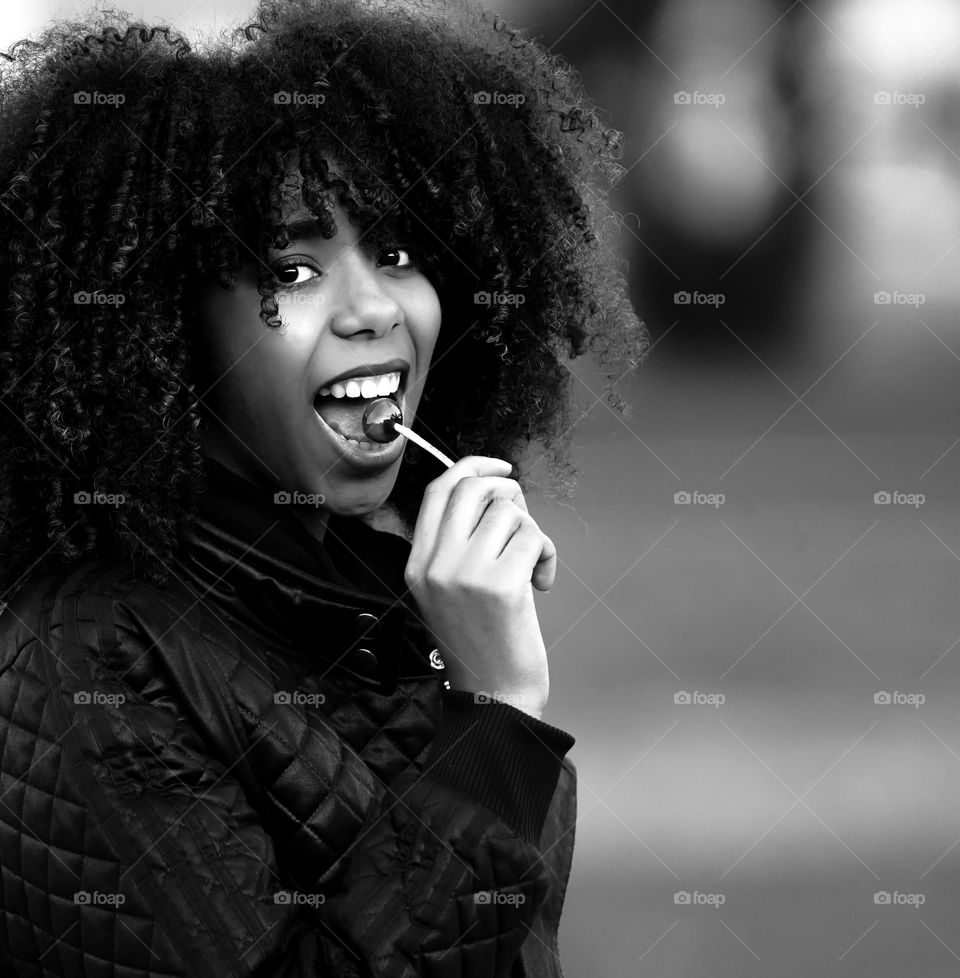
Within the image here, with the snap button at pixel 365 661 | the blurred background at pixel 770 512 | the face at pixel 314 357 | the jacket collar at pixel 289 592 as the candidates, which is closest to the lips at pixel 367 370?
the face at pixel 314 357

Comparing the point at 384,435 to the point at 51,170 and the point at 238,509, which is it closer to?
the point at 238,509

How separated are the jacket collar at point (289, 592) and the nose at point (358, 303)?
17 cm

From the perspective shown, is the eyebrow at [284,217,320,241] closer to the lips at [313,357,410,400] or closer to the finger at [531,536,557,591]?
the lips at [313,357,410,400]

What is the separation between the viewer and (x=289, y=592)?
3.58 feet

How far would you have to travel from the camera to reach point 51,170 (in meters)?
1.13

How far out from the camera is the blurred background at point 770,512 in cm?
323

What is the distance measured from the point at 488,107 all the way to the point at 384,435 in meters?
0.37

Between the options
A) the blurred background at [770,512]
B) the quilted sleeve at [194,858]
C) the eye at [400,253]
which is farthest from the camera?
the blurred background at [770,512]

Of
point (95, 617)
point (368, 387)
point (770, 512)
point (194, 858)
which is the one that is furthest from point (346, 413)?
point (770, 512)

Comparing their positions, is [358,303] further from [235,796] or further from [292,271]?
[235,796]

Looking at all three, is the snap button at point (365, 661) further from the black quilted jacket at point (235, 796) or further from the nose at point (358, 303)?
the nose at point (358, 303)

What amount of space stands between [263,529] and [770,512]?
3.99 meters

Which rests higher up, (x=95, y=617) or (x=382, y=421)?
(x=382, y=421)

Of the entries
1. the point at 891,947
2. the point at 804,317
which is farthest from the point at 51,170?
the point at 804,317
